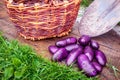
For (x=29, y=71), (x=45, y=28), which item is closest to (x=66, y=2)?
(x=45, y=28)

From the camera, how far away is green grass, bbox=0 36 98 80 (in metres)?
2.78

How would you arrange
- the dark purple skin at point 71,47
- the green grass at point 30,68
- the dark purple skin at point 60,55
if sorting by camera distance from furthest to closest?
the dark purple skin at point 71,47 < the dark purple skin at point 60,55 < the green grass at point 30,68

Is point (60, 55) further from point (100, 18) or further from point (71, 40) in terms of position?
point (100, 18)

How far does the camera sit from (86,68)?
112 inches

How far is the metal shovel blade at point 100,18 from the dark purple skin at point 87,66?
1.79ft

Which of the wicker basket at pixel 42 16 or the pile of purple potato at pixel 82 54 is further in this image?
the wicker basket at pixel 42 16

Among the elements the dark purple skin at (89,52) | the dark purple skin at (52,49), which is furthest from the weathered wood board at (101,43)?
the dark purple skin at (89,52)

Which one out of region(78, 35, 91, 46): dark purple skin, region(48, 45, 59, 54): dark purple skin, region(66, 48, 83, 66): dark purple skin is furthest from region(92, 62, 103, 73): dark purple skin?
region(48, 45, 59, 54): dark purple skin

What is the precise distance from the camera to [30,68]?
112 inches

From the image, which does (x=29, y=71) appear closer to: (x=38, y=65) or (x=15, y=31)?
(x=38, y=65)

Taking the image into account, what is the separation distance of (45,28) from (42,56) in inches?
11.4

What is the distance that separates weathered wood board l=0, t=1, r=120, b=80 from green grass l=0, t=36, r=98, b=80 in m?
0.17

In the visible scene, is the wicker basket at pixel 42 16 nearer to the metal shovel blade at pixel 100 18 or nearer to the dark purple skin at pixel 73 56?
the metal shovel blade at pixel 100 18

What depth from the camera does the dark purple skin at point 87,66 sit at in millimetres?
2824
